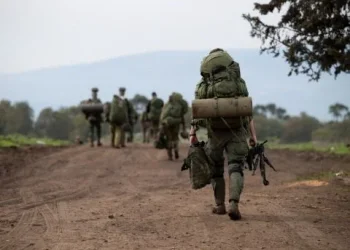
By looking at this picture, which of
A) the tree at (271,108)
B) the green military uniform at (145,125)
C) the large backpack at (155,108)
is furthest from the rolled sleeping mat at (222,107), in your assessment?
the tree at (271,108)

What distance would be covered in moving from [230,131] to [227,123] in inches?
8.0

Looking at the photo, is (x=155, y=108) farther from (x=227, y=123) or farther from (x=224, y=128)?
(x=227, y=123)

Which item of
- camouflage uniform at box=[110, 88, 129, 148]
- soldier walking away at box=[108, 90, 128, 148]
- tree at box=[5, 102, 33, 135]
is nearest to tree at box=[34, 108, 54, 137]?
tree at box=[5, 102, 33, 135]

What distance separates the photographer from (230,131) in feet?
23.2

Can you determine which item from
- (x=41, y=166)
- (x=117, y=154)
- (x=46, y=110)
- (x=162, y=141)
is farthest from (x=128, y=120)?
(x=46, y=110)

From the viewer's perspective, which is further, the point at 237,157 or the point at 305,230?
the point at 237,157

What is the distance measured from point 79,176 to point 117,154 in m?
5.88

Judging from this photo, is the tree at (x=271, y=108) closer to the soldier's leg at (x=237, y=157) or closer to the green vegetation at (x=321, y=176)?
the green vegetation at (x=321, y=176)

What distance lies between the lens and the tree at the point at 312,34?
1370cm

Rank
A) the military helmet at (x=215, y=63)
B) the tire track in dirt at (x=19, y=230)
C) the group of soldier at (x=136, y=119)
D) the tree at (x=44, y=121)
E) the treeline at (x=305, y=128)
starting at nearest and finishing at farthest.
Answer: the tire track in dirt at (x=19, y=230) → the military helmet at (x=215, y=63) → the group of soldier at (x=136, y=119) → the treeline at (x=305, y=128) → the tree at (x=44, y=121)

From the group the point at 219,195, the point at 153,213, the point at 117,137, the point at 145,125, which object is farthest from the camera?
the point at 145,125

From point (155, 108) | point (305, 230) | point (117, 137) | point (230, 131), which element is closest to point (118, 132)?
point (117, 137)

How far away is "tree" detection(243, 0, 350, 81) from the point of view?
1370 centimetres

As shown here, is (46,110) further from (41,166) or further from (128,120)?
(41,166)
